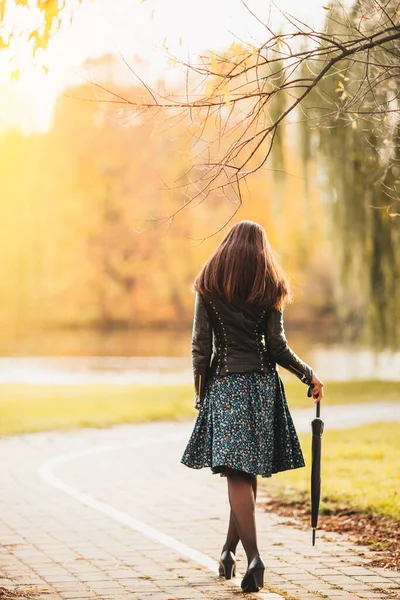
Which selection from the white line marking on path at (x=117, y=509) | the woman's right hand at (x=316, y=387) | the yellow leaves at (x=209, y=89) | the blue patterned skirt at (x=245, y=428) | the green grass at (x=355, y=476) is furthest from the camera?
the green grass at (x=355, y=476)

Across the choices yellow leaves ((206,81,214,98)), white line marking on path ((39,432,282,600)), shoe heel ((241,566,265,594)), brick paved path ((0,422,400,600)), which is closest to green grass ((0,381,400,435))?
white line marking on path ((39,432,282,600))

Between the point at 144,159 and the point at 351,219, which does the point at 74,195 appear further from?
the point at 351,219

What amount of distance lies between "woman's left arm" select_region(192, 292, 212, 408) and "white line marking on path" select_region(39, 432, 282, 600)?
43.1 inches

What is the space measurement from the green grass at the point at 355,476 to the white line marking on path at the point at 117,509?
1.50 meters

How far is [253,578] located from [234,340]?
3.93 ft

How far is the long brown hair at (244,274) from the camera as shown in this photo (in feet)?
16.9

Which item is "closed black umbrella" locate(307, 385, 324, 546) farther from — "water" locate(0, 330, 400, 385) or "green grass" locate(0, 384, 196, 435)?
"water" locate(0, 330, 400, 385)

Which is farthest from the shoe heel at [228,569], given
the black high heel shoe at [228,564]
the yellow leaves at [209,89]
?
the yellow leaves at [209,89]

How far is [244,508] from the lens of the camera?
201 inches

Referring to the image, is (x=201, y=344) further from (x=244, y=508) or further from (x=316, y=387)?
(x=244, y=508)

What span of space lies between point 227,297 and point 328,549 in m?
1.98

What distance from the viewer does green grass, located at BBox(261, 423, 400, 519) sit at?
7691 millimetres

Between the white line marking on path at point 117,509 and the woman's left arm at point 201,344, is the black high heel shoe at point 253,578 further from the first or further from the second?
the woman's left arm at point 201,344

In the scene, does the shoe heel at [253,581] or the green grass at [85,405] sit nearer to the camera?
the shoe heel at [253,581]
